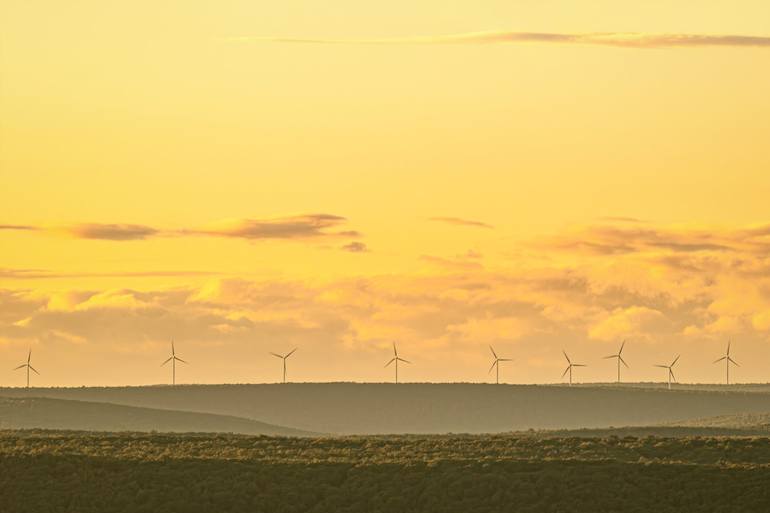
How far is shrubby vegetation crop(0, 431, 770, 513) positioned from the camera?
257ft

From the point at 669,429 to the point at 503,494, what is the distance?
2264 inches

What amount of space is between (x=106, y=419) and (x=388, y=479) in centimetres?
8983

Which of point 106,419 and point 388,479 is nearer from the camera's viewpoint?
point 388,479

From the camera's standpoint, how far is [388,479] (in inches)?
3236

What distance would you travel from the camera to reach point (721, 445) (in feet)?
307

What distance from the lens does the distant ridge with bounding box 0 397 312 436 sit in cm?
16250

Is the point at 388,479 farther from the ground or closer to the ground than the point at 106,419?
closer to the ground

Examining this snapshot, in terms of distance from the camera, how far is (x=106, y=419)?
549 ft

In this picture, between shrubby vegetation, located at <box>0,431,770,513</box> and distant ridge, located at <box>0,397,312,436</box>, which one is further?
distant ridge, located at <box>0,397,312,436</box>

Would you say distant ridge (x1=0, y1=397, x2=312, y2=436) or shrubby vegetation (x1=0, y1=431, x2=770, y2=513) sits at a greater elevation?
distant ridge (x1=0, y1=397, x2=312, y2=436)

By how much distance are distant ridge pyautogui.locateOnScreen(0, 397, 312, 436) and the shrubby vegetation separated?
69055 millimetres

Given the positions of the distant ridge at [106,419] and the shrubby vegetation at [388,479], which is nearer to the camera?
the shrubby vegetation at [388,479]

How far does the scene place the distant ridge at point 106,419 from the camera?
162 metres

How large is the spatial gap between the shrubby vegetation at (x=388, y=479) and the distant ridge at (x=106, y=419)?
227 ft
